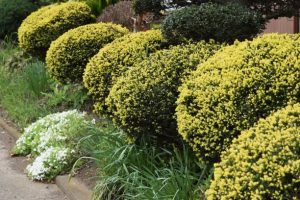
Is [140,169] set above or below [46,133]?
above

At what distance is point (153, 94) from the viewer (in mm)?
5480

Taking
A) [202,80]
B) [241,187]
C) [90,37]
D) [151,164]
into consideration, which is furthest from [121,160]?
[90,37]

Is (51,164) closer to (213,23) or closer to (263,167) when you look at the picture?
(213,23)

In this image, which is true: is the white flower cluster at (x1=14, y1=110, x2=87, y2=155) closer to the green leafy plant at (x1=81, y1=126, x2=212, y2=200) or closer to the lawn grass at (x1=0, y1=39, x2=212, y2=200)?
the lawn grass at (x1=0, y1=39, x2=212, y2=200)

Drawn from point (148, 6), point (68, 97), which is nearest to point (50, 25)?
point (68, 97)

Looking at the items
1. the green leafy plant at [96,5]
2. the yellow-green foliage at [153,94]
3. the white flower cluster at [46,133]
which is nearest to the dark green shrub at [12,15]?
the green leafy plant at [96,5]

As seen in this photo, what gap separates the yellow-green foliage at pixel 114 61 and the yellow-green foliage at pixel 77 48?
48.4 inches

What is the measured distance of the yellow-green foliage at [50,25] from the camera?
10.2 m

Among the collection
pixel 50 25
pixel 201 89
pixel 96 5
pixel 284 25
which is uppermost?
pixel 201 89

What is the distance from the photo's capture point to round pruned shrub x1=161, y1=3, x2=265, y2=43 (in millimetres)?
6480

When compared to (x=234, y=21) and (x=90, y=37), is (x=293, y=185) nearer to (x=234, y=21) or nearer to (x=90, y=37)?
(x=234, y=21)

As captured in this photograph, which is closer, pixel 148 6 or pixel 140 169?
pixel 140 169

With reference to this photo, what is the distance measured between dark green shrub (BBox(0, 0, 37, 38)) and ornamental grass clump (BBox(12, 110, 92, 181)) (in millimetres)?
6020

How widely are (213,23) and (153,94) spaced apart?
4.59ft
